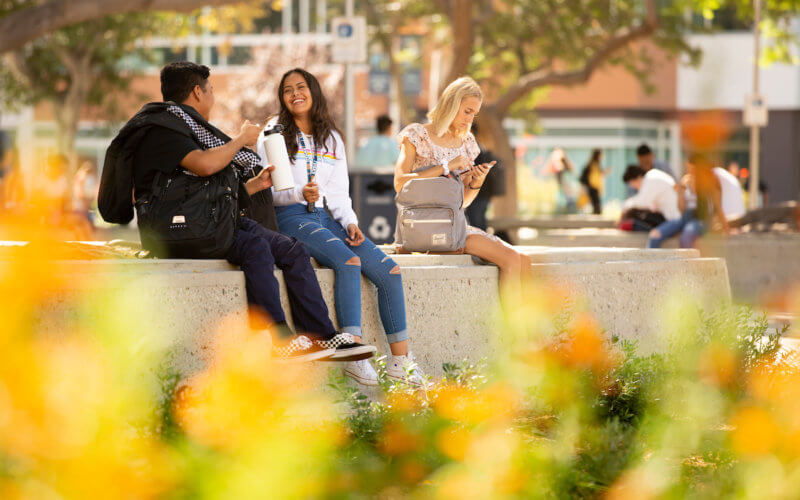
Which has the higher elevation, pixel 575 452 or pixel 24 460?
pixel 24 460

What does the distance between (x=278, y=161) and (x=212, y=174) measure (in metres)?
0.31

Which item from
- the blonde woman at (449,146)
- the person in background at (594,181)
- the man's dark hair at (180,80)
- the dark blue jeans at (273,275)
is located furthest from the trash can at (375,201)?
the person in background at (594,181)

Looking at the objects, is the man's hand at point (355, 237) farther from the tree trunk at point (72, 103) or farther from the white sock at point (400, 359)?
the tree trunk at point (72, 103)

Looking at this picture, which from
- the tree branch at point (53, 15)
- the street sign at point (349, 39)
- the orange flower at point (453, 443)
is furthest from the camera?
the street sign at point (349, 39)

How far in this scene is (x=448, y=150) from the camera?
7.39 meters

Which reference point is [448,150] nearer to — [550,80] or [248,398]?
[248,398]

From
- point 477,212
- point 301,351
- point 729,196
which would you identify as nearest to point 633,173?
point 729,196

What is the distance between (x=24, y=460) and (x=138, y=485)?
0.28m

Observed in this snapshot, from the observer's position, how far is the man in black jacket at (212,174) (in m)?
5.70

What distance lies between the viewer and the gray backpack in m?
6.95

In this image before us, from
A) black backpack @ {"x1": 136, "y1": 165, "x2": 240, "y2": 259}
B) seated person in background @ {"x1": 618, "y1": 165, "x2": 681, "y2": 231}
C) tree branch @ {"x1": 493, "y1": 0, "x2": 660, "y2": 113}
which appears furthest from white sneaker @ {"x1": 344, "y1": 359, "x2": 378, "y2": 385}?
tree branch @ {"x1": 493, "y1": 0, "x2": 660, "y2": 113}

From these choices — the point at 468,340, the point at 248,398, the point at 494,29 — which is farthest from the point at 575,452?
the point at 494,29

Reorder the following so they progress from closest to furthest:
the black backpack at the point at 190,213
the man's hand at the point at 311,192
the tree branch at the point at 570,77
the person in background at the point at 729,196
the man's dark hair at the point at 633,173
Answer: the black backpack at the point at 190,213 < the man's hand at the point at 311,192 < the person in background at the point at 729,196 < the man's dark hair at the point at 633,173 < the tree branch at the point at 570,77

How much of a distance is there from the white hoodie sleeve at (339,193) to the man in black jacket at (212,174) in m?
0.73
